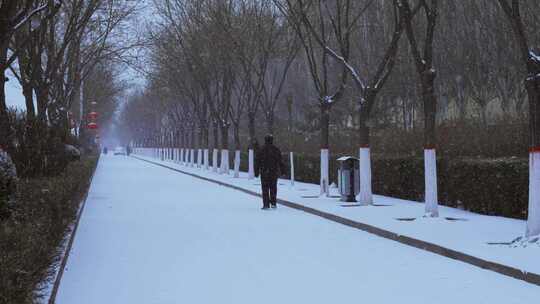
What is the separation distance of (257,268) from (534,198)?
4.46m

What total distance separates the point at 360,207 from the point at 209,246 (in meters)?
7.29

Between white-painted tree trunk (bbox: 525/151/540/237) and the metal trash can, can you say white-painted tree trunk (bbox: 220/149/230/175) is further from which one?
white-painted tree trunk (bbox: 525/151/540/237)

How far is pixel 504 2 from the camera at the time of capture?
449 inches

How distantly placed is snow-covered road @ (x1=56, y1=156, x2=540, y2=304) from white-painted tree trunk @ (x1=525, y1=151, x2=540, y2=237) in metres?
1.63

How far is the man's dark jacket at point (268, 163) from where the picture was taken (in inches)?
734

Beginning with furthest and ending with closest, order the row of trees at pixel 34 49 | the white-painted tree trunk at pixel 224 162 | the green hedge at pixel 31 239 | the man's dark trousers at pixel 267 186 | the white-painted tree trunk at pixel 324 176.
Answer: the white-painted tree trunk at pixel 224 162, the white-painted tree trunk at pixel 324 176, the man's dark trousers at pixel 267 186, the row of trees at pixel 34 49, the green hedge at pixel 31 239

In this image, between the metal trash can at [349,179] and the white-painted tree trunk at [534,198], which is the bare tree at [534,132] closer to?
the white-painted tree trunk at [534,198]

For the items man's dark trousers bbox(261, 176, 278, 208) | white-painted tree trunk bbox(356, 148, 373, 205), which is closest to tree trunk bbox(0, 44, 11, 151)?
man's dark trousers bbox(261, 176, 278, 208)

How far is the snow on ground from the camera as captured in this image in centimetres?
966

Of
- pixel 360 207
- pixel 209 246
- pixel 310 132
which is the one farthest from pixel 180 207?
pixel 310 132

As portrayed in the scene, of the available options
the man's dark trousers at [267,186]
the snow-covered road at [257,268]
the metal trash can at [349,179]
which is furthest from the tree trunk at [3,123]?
the metal trash can at [349,179]

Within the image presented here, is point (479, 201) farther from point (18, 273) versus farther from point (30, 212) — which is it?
point (18, 273)

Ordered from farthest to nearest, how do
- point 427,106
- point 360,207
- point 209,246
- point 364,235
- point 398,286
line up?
point 360,207 → point 427,106 → point 364,235 → point 209,246 → point 398,286

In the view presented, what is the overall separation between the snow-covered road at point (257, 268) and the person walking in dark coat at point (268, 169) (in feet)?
9.20
